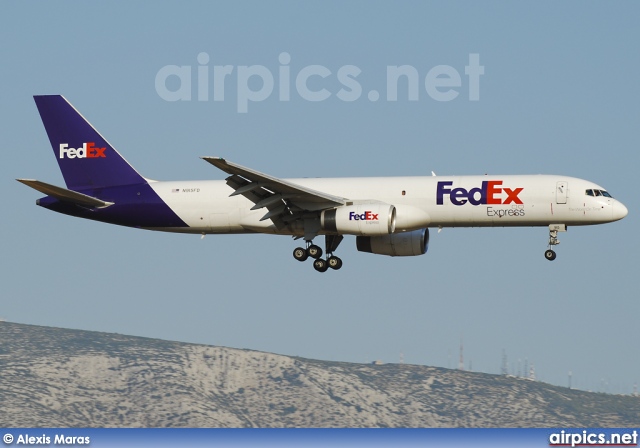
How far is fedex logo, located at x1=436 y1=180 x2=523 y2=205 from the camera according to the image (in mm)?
57406

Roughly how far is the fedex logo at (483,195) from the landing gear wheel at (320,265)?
7656 millimetres

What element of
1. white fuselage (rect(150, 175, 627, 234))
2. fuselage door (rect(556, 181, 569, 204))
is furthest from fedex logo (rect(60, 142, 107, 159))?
fuselage door (rect(556, 181, 569, 204))

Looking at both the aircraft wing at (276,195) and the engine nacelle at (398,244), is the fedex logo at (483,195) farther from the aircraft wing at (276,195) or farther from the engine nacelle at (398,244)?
the engine nacelle at (398,244)

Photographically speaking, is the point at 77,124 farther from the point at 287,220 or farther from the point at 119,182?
the point at 287,220

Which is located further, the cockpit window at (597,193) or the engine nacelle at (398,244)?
the engine nacelle at (398,244)

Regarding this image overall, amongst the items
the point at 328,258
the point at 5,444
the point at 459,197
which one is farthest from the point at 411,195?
the point at 5,444

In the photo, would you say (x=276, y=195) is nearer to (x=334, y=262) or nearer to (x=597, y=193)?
(x=334, y=262)

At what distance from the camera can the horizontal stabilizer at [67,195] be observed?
60.5m

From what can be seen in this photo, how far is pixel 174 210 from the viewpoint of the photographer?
6244 centimetres

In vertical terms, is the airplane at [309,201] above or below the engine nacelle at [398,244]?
above

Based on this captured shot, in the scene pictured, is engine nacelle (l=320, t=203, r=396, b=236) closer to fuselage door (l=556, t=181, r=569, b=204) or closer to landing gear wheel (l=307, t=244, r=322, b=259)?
landing gear wheel (l=307, t=244, r=322, b=259)

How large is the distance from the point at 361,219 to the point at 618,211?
12.5m

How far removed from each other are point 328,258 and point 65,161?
52.7 feet

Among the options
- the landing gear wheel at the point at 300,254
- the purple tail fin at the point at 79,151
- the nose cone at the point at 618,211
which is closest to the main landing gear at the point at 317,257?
the landing gear wheel at the point at 300,254
